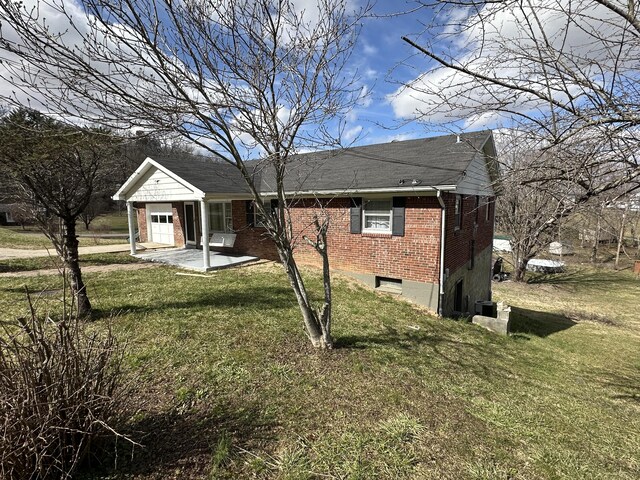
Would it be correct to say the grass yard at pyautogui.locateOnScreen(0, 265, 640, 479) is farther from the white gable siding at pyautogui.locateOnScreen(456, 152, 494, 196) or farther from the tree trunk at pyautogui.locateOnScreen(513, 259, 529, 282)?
the tree trunk at pyautogui.locateOnScreen(513, 259, 529, 282)

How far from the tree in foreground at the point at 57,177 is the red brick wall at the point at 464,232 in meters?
7.18

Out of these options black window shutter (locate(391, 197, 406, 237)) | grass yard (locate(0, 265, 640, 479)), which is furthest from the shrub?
black window shutter (locate(391, 197, 406, 237))

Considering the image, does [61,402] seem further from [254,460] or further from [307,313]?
[307,313]

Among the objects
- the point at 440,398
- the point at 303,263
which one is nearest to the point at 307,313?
the point at 440,398

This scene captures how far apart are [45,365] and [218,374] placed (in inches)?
84.4

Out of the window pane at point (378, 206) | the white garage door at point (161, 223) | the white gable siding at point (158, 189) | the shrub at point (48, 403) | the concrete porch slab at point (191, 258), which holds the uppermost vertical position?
the white gable siding at point (158, 189)

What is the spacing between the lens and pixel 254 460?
2.80 m

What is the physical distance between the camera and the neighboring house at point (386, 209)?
8.62 m

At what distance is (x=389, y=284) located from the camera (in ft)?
31.7

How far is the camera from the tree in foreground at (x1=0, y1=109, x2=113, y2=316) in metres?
4.19

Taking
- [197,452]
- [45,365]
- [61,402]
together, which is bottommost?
[197,452]

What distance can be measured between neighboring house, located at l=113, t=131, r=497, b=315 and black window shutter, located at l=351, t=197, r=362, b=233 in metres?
0.03

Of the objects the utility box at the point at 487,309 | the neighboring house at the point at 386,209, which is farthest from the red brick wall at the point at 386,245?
the utility box at the point at 487,309

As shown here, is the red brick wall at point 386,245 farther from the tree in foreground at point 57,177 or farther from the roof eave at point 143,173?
the tree in foreground at point 57,177
